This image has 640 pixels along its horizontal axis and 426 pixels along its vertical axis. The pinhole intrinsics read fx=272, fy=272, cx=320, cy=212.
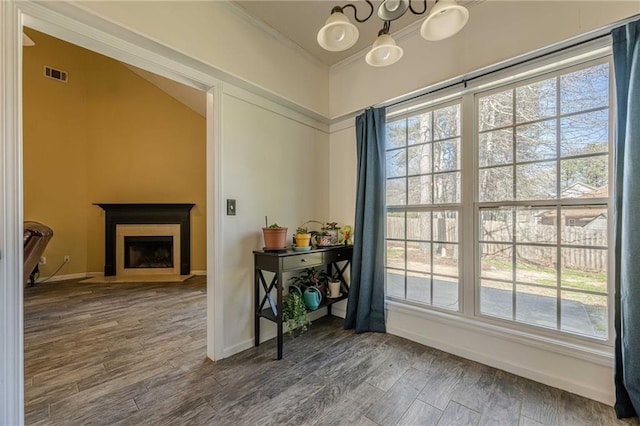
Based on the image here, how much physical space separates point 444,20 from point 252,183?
5.94ft

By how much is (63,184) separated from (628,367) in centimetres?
730

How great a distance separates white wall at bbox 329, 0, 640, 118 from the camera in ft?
5.62

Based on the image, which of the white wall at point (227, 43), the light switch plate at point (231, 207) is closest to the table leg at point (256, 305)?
the light switch plate at point (231, 207)

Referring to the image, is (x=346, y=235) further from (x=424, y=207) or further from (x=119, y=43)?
(x=119, y=43)

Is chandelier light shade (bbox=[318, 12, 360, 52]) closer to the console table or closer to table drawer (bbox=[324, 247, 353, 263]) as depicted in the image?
the console table

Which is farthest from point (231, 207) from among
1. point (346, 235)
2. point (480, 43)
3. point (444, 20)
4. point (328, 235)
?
point (480, 43)

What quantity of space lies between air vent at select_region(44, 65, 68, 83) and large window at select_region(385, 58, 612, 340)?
6009 millimetres

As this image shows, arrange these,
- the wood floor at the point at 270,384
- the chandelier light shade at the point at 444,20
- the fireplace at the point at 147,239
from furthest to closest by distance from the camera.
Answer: the fireplace at the point at 147,239
the wood floor at the point at 270,384
the chandelier light shade at the point at 444,20

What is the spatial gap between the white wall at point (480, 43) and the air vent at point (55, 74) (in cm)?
529

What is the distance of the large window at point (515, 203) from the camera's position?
1797 millimetres

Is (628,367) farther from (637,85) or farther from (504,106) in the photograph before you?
(504,106)

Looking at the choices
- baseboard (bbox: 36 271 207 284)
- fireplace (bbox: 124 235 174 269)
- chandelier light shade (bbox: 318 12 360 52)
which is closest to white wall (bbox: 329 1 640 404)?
chandelier light shade (bbox: 318 12 360 52)

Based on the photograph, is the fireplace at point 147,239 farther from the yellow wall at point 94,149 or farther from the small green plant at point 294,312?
the small green plant at point 294,312

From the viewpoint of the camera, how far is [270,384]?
188cm
